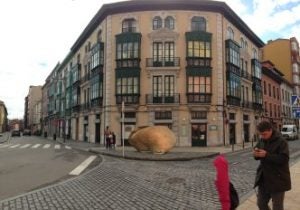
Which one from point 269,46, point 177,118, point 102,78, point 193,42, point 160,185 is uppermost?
point 269,46

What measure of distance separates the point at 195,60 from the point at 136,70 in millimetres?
5325

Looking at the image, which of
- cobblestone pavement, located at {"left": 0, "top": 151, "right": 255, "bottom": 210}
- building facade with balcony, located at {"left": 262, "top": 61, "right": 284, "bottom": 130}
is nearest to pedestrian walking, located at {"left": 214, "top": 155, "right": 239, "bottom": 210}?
cobblestone pavement, located at {"left": 0, "top": 151, "right": 255, "bottom": 210}

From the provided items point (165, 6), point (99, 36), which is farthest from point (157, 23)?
point (99, 36)

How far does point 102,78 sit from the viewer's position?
35.3 metres

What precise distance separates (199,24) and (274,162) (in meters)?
30.1

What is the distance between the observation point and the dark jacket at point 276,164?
4719 mm

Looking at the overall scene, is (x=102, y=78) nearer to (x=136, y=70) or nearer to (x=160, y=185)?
(x=136, y=70)

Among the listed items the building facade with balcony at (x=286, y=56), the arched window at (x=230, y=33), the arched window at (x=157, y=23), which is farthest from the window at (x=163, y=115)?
the building facade with balcony at (x=286, y=56)

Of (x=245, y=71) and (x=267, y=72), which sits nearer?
(x=245, y=71)

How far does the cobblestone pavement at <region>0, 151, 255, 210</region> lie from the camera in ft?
25.5

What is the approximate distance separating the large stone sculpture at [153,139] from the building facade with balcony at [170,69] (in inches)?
361

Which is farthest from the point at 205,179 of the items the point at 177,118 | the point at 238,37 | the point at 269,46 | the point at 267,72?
the point at 269,46

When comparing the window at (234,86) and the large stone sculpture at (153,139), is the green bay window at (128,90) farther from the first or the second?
the large stone sculpture at (153,139)

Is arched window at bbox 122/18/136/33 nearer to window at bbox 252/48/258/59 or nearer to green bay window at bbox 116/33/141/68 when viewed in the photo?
green bay window at bbox 116/33/141/68
